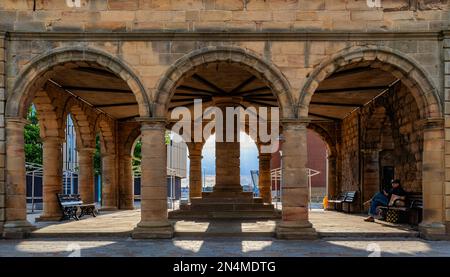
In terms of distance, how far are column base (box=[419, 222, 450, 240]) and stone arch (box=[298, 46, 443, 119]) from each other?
7.16 ft

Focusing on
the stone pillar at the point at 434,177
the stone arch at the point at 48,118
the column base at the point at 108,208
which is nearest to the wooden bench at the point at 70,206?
the stone arch at the point at 48,118

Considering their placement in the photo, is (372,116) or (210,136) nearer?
(372,116)

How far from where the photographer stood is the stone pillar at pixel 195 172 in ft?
68.7

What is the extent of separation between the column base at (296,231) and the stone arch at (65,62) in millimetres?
3530

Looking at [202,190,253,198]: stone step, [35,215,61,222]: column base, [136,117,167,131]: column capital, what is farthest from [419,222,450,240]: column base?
[35,215,61,222]: column base

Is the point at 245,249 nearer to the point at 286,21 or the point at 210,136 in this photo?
the point at 286,21

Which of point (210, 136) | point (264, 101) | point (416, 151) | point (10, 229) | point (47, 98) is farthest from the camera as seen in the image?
point (210, 136)

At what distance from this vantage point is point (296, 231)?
10.3 meters

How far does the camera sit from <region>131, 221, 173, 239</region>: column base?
10.4 metres

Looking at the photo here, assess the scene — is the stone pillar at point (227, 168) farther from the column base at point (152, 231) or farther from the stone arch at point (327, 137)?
the stone arch at point (327, 137)

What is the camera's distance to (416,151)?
1274 cm

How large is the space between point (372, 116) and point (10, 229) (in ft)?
36.8

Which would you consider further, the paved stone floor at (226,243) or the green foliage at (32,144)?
the green foliage at (32,144)

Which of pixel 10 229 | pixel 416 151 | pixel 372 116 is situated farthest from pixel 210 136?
pixel 10 229
